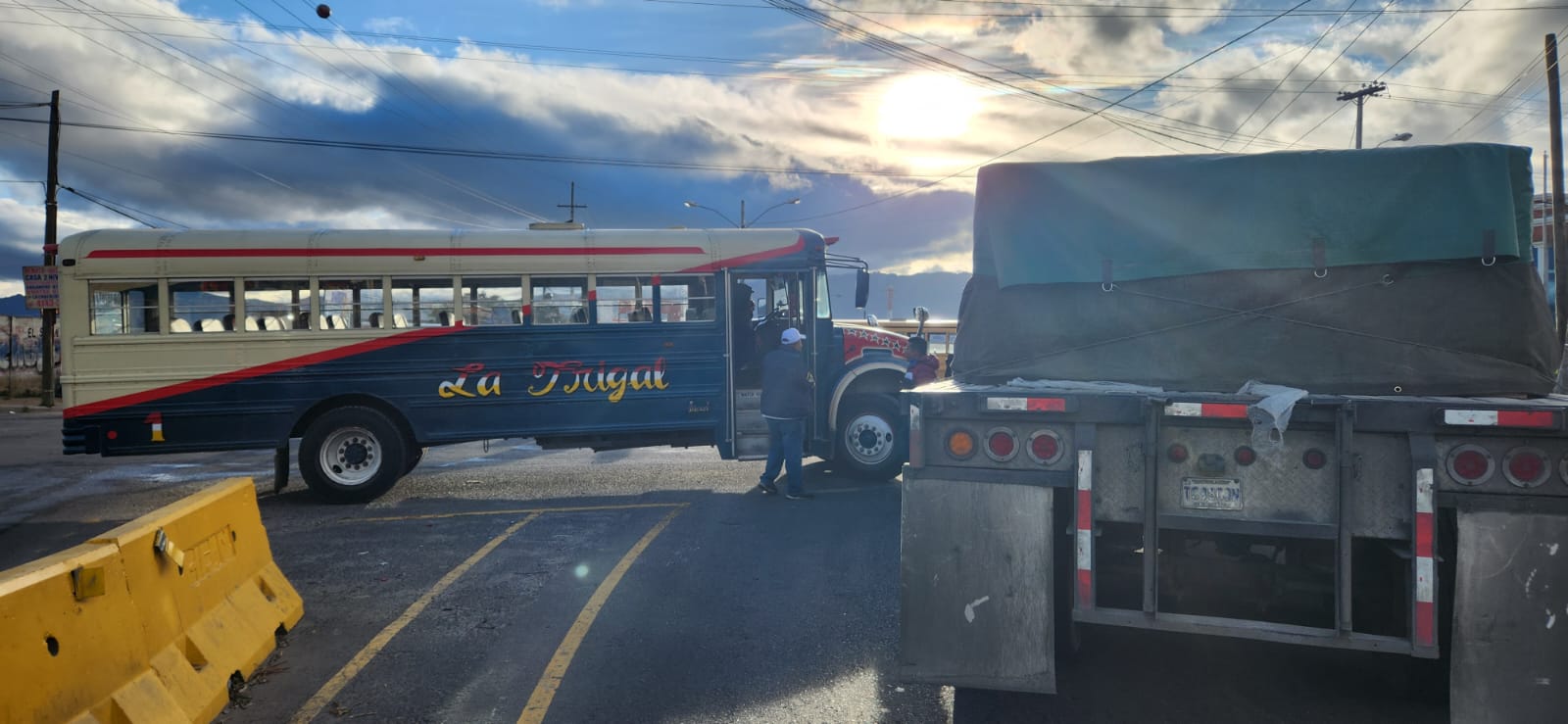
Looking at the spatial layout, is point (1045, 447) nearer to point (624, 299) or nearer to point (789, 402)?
point (789, 402)

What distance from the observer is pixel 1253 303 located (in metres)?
4.42

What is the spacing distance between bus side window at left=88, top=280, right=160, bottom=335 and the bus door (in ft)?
19.7

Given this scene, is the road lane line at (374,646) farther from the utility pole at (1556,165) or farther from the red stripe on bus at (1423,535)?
the utility pole at (1556,165)

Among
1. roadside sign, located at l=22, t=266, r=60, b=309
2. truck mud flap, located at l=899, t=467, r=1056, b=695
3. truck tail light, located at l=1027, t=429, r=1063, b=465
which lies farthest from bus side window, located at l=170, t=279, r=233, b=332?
roadside sign, located at l=22, t=266, r=60, b=309

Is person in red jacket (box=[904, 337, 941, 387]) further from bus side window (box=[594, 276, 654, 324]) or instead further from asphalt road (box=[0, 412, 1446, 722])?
bus side window (box=[594, 276, 654, 324])

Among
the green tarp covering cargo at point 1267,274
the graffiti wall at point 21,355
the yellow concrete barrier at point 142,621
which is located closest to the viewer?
the yellow concrete barrier at point 142,621

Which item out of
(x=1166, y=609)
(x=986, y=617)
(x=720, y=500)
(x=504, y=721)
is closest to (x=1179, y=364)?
(x=1166, y=609)

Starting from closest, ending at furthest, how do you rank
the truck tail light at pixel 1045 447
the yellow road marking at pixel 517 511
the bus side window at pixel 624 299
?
the truck tail light at pixel 1045 447
the yellow road marking at pixel 517 511
the bus side window at pixel 624 299

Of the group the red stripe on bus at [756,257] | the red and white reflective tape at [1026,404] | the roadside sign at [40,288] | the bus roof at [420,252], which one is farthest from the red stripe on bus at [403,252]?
the roadside sign at [40,288]

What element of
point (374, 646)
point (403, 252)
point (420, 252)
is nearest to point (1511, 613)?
point (374, 646)

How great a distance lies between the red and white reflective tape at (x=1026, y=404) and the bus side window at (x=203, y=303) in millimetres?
8713

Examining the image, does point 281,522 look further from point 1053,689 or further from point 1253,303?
point 1253,303

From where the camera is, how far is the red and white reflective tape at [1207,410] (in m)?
3.73

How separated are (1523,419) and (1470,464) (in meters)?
0.24
